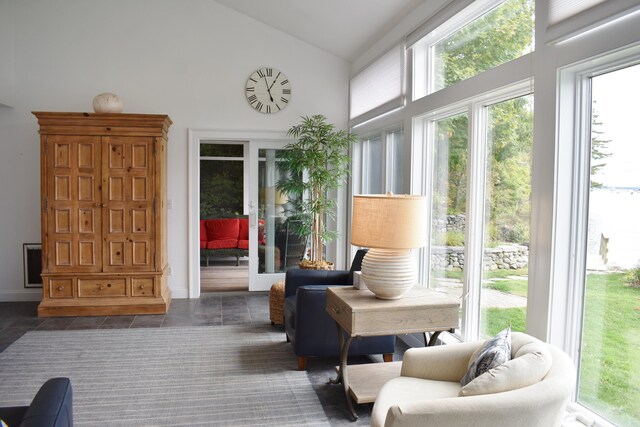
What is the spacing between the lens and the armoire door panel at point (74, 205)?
16.1 ft

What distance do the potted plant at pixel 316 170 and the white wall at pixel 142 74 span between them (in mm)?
513

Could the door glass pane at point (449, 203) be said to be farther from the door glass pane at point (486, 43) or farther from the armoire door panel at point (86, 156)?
the armoire door panel at point (86, 156)

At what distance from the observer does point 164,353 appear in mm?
3848

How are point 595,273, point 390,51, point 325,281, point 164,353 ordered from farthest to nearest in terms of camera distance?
1. point 390,51
2. point 325,281
3. point 164,353
4. point 595,273

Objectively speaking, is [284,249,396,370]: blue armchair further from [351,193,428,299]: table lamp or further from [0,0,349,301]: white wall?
[0,0,349,301]: white wall

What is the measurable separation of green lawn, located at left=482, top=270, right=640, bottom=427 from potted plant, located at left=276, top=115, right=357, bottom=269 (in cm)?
297

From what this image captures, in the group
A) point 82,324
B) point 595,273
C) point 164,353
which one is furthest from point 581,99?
point 82,324

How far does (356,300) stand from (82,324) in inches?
124

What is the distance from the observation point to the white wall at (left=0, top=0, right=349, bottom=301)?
5.45 metres

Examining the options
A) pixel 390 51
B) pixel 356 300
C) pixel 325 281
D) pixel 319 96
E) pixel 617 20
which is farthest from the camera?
pixel 319 96

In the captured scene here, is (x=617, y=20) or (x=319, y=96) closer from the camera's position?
(x=617, y=20)

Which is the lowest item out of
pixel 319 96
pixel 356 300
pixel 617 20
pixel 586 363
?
pixel 586 363

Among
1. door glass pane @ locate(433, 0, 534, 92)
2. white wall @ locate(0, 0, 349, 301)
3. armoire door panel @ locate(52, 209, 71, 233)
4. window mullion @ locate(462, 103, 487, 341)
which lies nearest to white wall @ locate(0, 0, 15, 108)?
white wall @ locate(0, 0, 349, 301)

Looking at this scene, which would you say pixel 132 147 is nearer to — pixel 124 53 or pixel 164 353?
pixel 124 53
